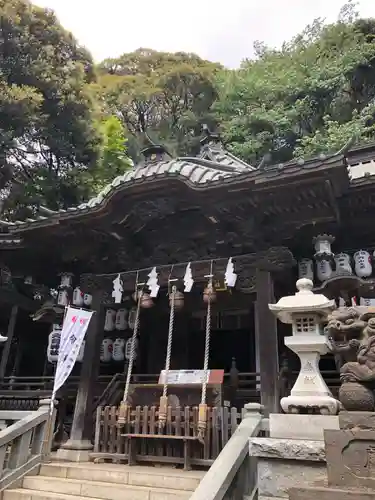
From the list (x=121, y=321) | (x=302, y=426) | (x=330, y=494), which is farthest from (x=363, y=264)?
(x=121, y=321)

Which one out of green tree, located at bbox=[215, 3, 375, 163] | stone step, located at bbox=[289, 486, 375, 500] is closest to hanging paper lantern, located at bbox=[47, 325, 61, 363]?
stone step, located at bbox=[289, 486, 375, 500]

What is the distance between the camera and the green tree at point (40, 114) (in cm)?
1675

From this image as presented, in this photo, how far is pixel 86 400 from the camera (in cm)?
814

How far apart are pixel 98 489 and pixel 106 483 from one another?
17 centimetres

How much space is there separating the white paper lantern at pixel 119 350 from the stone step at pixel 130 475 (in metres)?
3.45

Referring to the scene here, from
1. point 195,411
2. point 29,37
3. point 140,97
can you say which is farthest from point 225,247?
point 140,97

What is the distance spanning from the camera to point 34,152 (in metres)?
18.5

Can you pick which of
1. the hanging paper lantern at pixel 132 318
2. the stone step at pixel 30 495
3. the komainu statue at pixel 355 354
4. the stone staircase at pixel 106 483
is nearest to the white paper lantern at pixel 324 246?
the komainu statue at pixel 355 354

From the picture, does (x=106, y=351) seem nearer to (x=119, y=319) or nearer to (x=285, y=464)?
(x=119, y=319)

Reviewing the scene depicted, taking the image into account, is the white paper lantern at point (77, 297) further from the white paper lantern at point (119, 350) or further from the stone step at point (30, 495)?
the stone step at point (30, 495)

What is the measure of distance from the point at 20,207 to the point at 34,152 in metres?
2.82

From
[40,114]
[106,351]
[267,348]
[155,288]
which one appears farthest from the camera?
[40,114]

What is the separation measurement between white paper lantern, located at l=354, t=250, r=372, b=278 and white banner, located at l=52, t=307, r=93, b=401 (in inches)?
207

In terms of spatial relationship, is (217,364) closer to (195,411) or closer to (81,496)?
(195,411)
